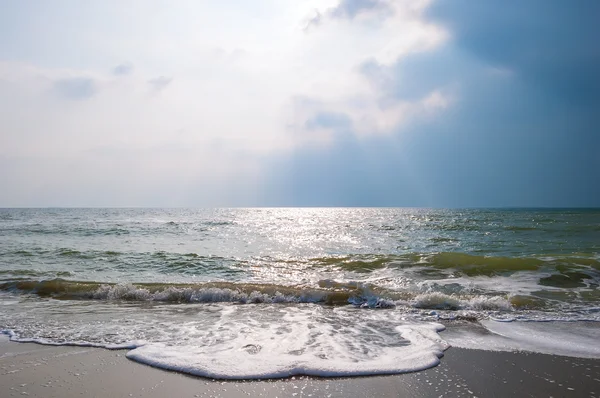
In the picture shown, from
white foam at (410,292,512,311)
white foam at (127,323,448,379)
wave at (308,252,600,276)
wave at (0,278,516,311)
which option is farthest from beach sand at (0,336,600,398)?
wave at (308,252,600,276)

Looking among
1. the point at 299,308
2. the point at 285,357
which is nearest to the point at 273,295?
the point at 299,308

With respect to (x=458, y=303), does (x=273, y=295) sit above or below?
below

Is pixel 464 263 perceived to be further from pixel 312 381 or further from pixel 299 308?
pixel 312 381

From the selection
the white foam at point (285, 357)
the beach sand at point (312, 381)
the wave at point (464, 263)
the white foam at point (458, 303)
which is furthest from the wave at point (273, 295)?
the wave at point (464, 263)

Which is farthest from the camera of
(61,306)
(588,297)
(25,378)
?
(588,297)

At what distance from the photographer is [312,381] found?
495cm

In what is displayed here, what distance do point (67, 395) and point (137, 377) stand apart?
0.84 metres

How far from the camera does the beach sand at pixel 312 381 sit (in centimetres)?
461

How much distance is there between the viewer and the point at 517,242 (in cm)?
2631

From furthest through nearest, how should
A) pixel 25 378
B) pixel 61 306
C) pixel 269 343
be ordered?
pixel 61 306
pixel 269 343
pixel 25 378

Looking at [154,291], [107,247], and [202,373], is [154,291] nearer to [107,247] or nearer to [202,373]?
[202,373]

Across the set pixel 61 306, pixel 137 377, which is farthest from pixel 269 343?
pixel 61 306

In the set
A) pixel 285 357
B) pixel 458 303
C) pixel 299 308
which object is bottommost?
pixel 299 308

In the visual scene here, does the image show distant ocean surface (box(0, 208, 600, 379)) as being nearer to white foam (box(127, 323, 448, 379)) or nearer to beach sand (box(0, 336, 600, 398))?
white foam (box(127, 323, 448, 379))
